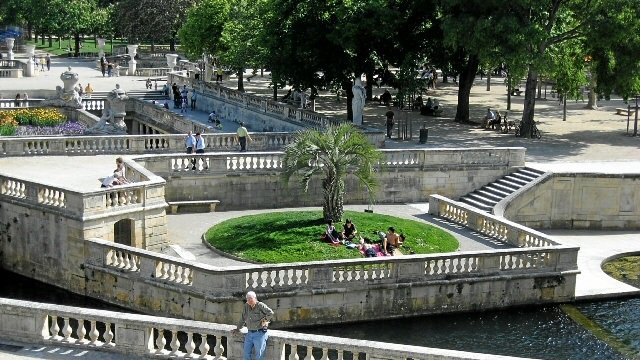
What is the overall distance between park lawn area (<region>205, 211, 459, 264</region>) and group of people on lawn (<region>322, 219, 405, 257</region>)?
0.69 ft

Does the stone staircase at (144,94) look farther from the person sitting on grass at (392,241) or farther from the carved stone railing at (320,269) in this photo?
the carved stone railing at (320,269)

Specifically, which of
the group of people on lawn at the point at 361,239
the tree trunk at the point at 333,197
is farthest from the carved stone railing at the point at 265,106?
the group of people on lawn at the point at 361,239

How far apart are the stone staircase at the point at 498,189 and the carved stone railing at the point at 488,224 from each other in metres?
2.01

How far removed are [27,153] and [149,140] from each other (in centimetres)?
409

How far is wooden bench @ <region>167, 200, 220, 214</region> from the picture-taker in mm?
32969

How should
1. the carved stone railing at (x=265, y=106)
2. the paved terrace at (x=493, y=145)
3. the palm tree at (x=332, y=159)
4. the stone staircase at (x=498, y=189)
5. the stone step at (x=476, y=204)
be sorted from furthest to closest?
1. the carved stone railing at (x=265, y=106)
2. the stone staircase at (x=498, y=189)
3. the stone step at (x=476, y=204)
4. the paved terrace at (x=493, y=145)
5. the palm tree at (x=332, y=159)

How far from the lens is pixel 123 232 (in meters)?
28.7

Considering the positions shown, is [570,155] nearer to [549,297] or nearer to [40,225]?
[549,297]

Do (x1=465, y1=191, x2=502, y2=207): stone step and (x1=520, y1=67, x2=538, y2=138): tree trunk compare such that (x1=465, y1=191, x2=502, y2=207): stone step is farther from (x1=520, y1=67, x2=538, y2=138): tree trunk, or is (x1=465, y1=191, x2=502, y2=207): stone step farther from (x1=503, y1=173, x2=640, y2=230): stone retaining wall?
(x1=520, y1=67, x2=538, y2=138): tree trunk

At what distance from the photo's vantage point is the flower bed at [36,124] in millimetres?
42156

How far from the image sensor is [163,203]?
28.8 metres

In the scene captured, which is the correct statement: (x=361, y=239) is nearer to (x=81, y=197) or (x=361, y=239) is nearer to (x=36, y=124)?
(x=81, y=197)

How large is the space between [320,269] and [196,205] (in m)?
9.20

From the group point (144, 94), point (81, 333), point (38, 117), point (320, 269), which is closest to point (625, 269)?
point (320, 269)
